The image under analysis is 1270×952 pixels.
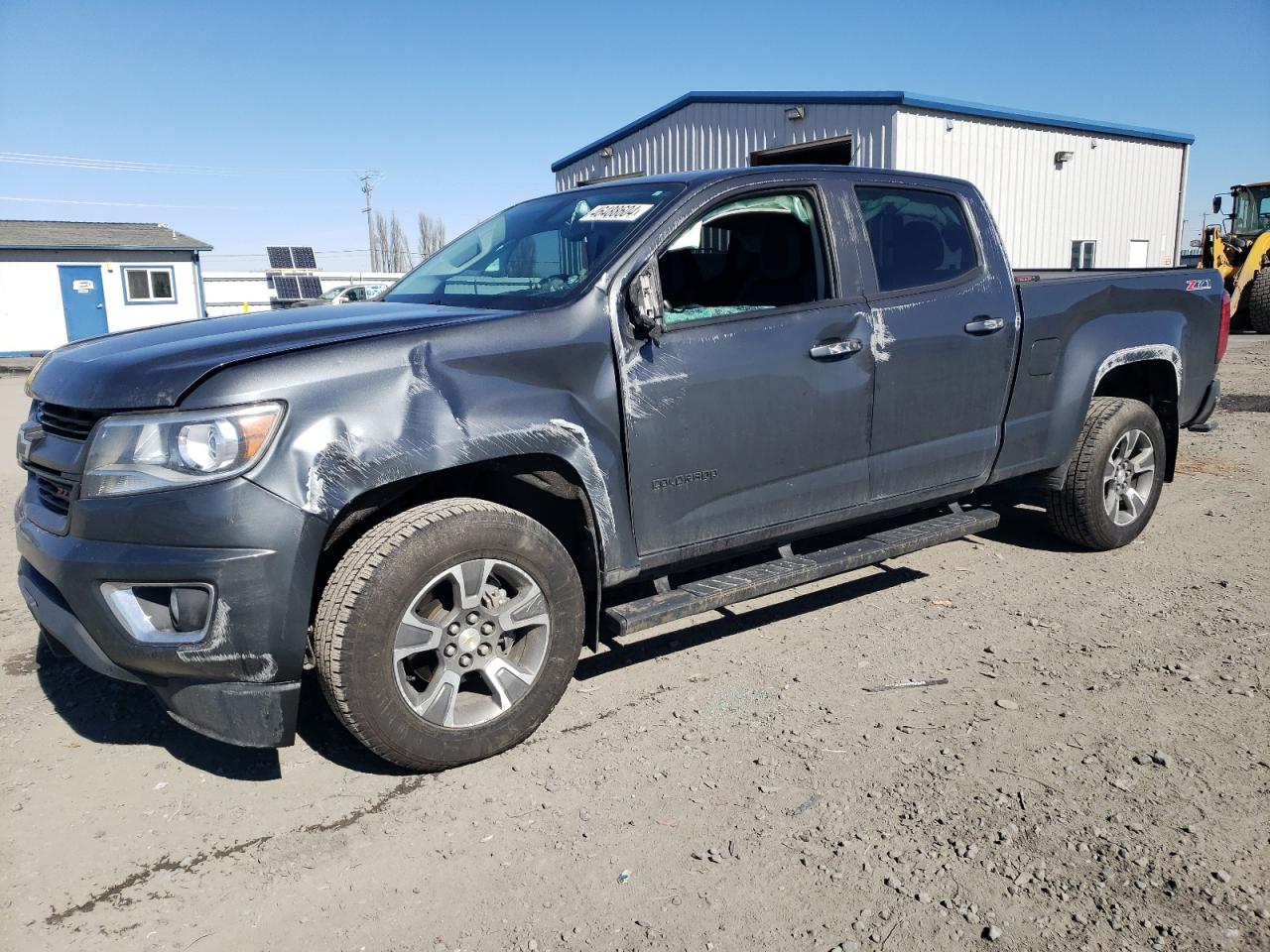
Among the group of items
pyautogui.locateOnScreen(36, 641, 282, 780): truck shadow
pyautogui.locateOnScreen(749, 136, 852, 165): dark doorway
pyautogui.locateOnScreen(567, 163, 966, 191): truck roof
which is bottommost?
pyautogui.locateOnScreen(36, 641, 282, 780): truck shadow

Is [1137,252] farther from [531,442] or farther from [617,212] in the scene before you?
[531,442]

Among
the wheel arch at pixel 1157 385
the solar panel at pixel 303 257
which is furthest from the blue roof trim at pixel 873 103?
the solar panel at pixel 303 257

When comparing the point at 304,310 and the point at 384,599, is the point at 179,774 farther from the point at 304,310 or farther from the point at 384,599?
the point at 304,310

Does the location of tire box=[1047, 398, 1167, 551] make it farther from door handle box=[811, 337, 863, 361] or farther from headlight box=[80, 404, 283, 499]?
headlight box=[80, 404, 283, 499]

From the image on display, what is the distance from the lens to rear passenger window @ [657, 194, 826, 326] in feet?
12.7

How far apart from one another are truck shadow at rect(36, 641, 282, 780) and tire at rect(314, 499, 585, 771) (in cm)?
59

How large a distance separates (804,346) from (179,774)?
2754mm

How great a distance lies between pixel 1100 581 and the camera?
4.89 m

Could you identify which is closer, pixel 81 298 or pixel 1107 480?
pixel 1107 480

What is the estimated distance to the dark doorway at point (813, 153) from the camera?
609 inches

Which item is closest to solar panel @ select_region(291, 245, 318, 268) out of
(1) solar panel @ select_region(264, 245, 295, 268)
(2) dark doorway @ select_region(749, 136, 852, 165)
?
(1) solar panel @ select_region(264, 245, 295, 268)

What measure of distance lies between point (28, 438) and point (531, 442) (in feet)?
5.74

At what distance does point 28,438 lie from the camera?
326cm

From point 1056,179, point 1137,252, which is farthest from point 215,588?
point 1137,252
